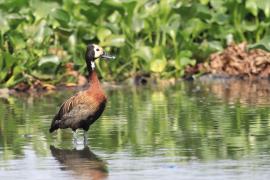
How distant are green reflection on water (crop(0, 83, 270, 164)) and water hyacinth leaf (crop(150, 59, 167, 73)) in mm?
1965

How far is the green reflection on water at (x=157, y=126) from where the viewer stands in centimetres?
1308

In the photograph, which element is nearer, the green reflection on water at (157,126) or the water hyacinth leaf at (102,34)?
the green reflection on water at (157,126)

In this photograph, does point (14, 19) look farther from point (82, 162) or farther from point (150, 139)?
point (82, 162)

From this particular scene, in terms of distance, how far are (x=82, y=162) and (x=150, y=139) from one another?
5.87ft

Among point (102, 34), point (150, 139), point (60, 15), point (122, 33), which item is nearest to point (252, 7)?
point (122, 33)

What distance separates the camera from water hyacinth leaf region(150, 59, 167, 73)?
870 inches

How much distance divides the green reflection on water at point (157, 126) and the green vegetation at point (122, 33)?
4.77ft

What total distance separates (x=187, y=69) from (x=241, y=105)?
5.33 m

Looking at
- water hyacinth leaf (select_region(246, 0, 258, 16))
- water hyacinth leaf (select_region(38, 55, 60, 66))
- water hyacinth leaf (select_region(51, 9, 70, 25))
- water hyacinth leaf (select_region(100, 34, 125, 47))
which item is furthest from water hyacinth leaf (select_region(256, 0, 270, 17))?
water hyacinth leaf (select_region(38, 55, 60, 66))

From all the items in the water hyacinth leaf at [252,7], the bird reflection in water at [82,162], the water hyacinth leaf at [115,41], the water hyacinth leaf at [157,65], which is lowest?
the bird reflection in water at [82,162]

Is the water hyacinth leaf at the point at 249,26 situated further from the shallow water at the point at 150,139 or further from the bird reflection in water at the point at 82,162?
the bird reflection in water at the point at 82,162

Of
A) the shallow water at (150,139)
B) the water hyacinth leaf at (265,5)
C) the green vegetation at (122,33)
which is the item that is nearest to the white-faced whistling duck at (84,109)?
the shallow water at (150,139)

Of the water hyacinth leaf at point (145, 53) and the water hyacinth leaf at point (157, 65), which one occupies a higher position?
the water hyacinth leaf at point (145, 53)

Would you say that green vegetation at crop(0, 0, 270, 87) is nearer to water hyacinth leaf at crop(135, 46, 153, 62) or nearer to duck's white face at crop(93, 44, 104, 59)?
water hyacinth leaf at crop(135, 46, 153, 62)
